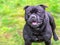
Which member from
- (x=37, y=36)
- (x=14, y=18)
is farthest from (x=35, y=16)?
(x=14, y=18)

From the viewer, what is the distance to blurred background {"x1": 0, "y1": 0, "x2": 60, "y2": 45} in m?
6.64

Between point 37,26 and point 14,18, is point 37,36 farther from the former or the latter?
point 14,18

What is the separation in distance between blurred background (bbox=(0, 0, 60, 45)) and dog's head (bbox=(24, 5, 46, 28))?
0.99m

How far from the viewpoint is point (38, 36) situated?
5652 mm

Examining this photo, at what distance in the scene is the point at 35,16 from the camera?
547cm

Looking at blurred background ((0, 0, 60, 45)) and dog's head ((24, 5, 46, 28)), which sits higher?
dog's head ((24, 5, 46, 28))

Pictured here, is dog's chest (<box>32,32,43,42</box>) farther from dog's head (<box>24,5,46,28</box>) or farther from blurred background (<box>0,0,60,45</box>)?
blurred background (<box>0,0,60,45</box>)

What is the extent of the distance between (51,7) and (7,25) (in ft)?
5.07

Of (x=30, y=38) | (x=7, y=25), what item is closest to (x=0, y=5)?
(x=7, y=25)

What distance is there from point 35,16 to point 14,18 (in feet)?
8.00

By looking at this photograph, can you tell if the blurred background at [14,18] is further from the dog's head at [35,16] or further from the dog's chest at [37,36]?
the dog's head at [35,16]

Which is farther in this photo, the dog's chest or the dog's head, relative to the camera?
the dog's chest

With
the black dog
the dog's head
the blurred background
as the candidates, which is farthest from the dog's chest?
the blurred background

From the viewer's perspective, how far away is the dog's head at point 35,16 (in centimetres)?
545
